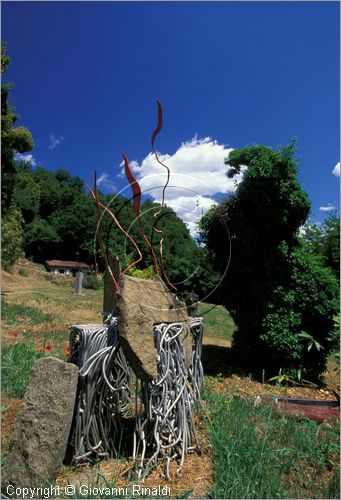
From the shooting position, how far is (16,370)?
4.67 meters

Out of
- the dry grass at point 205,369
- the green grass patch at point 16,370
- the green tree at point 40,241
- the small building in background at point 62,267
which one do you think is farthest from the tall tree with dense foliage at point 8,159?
the green tree at point 40,241

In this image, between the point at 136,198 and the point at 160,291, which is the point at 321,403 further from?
the point at 136,198

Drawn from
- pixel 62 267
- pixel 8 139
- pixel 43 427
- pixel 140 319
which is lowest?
pixel 43 427

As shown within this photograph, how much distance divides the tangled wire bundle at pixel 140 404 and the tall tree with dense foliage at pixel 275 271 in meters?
5.05

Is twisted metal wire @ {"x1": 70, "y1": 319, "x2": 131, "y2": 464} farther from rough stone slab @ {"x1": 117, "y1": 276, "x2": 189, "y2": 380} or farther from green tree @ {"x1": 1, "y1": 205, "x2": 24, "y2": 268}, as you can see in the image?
green tree @ {"x1": 1, "y1": 205, "x2": 24, "y2": 268}

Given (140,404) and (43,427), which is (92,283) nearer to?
(140,404)

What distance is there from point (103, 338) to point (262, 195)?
560cm

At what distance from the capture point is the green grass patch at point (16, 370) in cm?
402

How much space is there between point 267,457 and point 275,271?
5.54m

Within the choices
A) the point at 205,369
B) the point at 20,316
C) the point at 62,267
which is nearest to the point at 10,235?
the point at 20,316

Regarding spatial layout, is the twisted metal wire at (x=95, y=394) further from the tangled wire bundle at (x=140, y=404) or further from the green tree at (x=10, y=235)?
the green tree at (x=10, y=235)

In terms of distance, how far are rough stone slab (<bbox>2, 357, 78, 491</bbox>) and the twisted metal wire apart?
15 cm

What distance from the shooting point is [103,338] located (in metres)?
2.78

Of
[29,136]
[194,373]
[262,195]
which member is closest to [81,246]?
[29,136]
